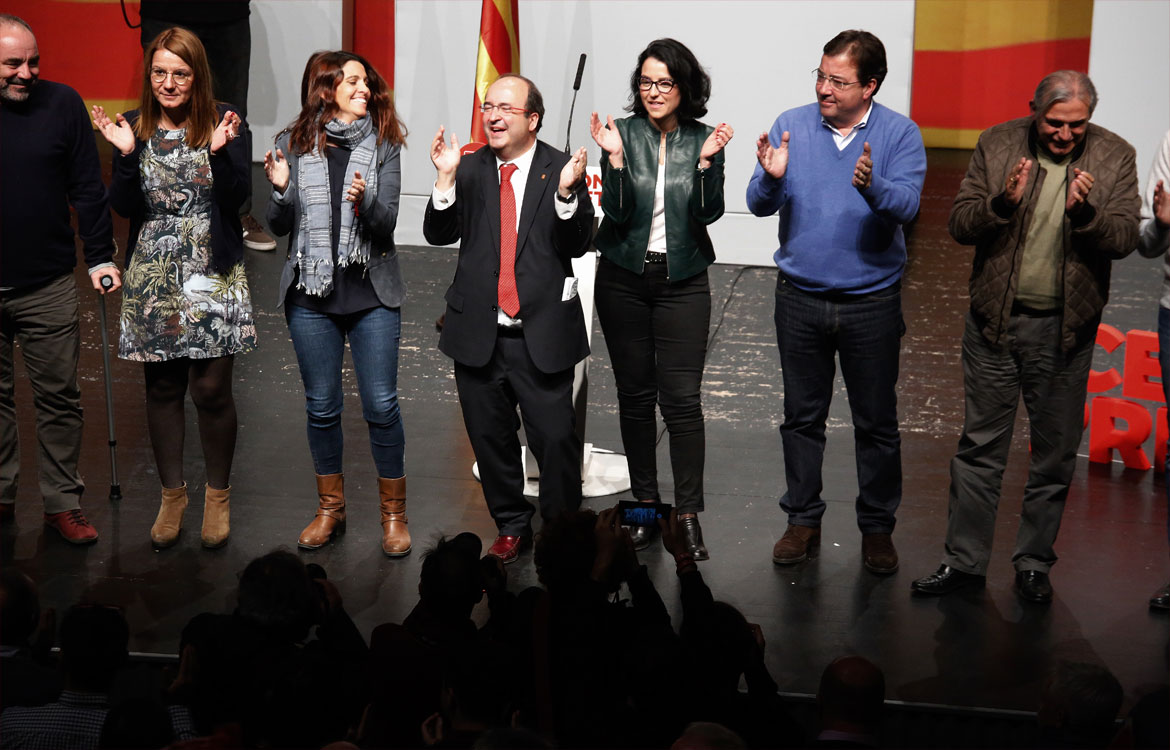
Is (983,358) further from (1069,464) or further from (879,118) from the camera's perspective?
(879,118)

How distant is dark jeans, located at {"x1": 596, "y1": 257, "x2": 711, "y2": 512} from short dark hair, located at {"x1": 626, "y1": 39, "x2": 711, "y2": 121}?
18.1 inches

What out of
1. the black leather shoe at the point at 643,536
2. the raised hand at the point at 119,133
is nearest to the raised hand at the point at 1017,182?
the black leather shoe at the point at 643,536

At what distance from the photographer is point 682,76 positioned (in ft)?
12.7

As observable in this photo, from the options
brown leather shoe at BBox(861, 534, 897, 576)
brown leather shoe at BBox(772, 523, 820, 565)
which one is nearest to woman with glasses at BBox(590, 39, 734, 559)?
brown leather shoe at BBox(772, 523, 820, 565)

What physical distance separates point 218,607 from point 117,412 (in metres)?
1.70

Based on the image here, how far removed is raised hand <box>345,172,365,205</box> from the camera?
12.3ft

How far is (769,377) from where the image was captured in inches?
225

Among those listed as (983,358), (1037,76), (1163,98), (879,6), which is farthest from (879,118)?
(1037,76)

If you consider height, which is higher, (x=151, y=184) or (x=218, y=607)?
(x=151, y=184)

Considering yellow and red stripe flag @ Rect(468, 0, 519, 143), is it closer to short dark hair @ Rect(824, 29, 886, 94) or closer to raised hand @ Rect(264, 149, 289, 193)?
raised hand @ Rect(264, 149, 289, 193)

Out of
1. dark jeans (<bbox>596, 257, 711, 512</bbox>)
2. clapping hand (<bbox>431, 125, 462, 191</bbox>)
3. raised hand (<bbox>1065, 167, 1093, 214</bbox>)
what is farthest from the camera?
dark jeans (<bbox>596, 257, 711, 512</bbox>)

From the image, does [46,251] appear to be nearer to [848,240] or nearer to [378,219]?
[378,219]

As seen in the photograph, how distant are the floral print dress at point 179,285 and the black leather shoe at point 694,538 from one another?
1.46m

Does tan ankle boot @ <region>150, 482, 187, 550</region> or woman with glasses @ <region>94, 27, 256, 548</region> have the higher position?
woman with glasses @ <region>94, 27, 256, 548</region>
